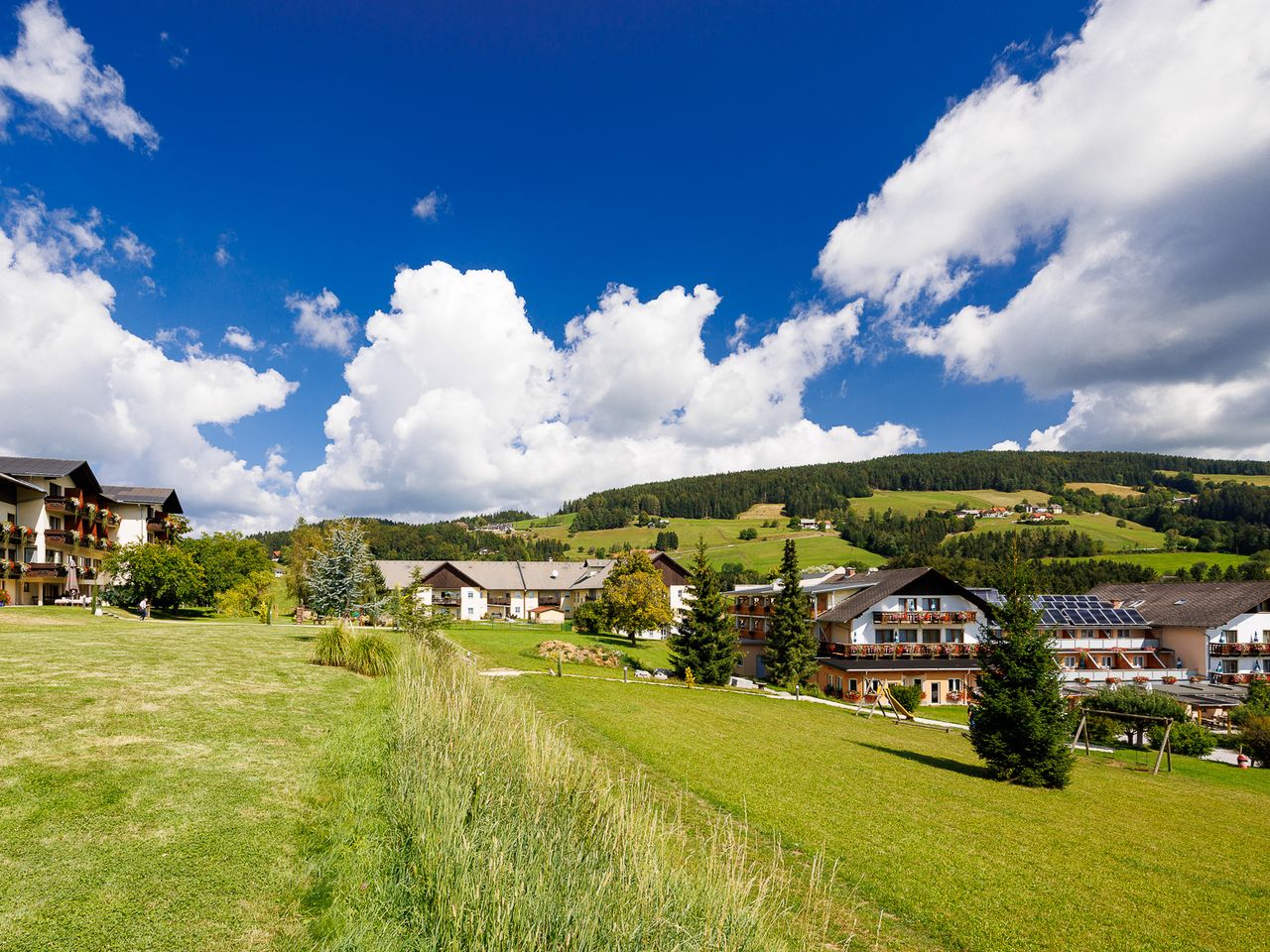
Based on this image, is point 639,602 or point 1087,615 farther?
point 1087,615

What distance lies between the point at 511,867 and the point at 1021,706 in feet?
60.3

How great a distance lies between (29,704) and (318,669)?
9685mm

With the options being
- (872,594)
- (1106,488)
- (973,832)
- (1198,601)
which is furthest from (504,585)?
(1106,488)

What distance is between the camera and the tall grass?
5410 mm

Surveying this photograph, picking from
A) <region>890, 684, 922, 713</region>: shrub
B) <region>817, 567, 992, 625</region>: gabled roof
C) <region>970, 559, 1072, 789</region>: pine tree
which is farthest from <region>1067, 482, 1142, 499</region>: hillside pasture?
<region>970, 559, 1072, 789</region>: pine tree

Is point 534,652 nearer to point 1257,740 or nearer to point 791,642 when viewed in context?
point 791,642

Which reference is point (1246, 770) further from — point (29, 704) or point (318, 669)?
point (29, 704)

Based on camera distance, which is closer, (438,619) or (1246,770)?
(1246,770)

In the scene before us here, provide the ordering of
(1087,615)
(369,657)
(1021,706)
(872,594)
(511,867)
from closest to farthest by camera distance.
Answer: (511,867) < (1021,706) < (369,657) < (872,594) < (1087,615)

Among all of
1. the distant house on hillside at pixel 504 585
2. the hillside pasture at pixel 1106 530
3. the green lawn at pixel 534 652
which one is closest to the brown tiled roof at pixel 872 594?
the green lawn at pixel 534 652

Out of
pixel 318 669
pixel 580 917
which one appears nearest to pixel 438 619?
pixel 318 669

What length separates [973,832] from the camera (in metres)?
12.7

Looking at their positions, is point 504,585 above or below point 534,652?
below

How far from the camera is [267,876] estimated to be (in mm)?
7367
